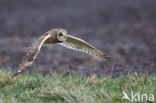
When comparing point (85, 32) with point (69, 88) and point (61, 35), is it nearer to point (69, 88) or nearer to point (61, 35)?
point (61, 35)

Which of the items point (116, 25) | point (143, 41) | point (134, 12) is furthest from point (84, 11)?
point (143, 41)

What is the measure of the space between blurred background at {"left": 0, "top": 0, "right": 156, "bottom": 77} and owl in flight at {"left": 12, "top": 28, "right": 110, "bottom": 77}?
0.23m

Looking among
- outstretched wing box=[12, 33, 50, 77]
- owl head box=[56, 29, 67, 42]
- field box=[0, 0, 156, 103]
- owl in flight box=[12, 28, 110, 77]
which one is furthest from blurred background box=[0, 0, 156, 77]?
outstretched wing box=[12, 33, 50, 77]

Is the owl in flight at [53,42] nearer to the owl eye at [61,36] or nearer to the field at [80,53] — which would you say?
the owl eye at [61,36]

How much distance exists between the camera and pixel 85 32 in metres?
18.9

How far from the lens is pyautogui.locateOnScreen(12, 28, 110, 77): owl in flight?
20.2 ft

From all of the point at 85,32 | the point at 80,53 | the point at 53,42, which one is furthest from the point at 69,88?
the point at 85,32

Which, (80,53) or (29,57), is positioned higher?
(29,57)

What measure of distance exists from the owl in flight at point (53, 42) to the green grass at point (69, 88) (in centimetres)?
60

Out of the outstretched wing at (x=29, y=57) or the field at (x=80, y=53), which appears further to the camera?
the field at (x=80, y=53)

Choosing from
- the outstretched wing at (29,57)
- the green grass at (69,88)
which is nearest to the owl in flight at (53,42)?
the outstretched wing at (29,57)

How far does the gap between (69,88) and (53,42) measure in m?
1.04

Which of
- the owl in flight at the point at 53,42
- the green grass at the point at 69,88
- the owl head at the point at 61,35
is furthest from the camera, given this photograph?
the owl head at the point at 61,35

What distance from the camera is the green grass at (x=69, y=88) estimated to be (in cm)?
636
